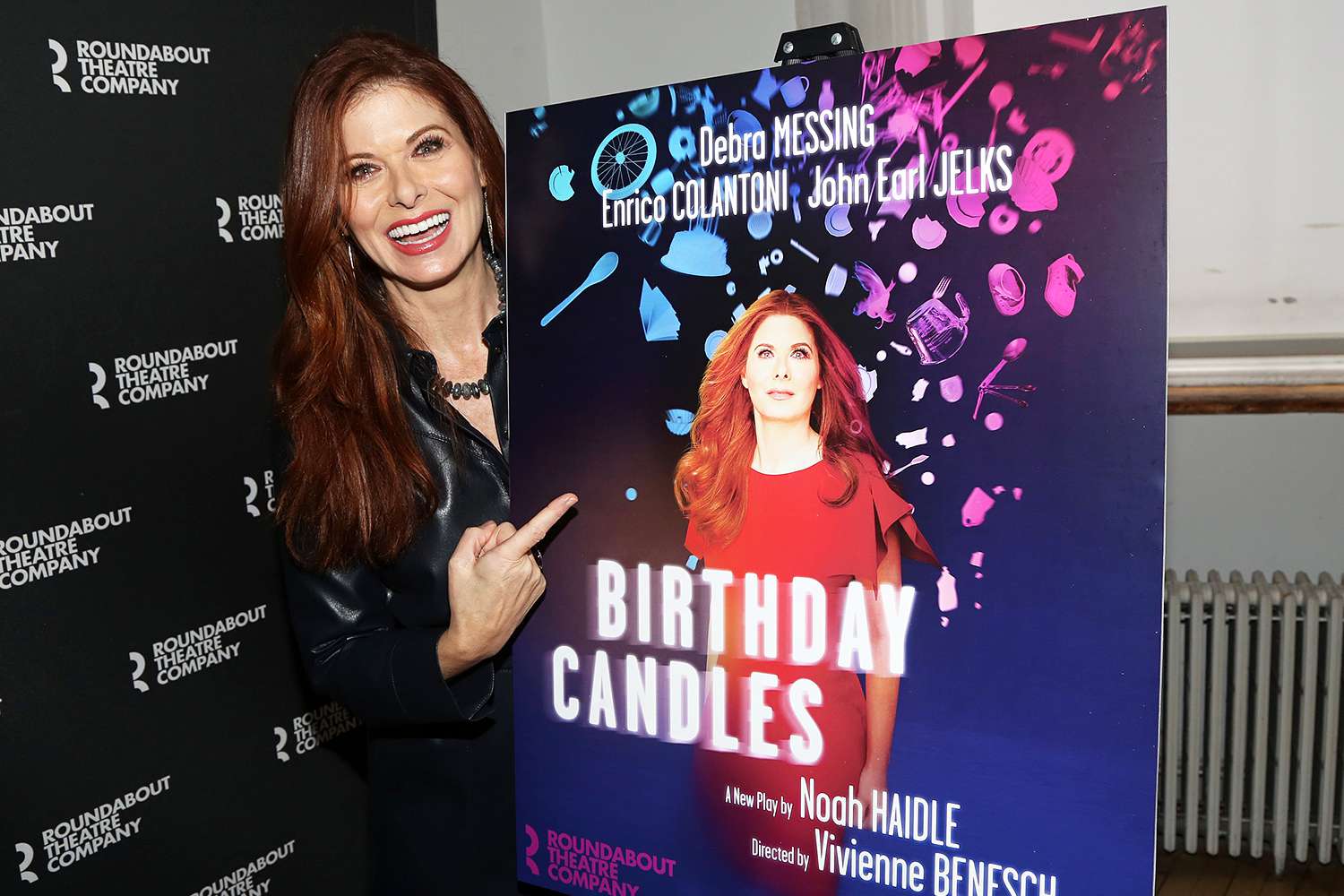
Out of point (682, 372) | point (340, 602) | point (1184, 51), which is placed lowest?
point (340, 602)

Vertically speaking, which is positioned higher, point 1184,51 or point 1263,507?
point 1184,51

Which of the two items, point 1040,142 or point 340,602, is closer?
point 1040,142

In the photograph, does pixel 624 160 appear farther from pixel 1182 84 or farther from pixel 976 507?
pixel 1182 84

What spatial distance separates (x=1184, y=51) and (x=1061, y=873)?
229cm

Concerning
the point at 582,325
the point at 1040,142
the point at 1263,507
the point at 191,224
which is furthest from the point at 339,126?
the point at 1263,507

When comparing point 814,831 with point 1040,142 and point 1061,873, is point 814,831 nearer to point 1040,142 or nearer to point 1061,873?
point 1061,873

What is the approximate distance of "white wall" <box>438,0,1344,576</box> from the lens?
2.54 meters

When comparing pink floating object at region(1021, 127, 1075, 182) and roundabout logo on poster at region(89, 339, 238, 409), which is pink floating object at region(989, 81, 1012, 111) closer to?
pink floating object at region(1021, 127, 1075, 182)

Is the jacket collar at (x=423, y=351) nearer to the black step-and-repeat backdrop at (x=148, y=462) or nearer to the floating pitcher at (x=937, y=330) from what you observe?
the floating pitcher at (x=937, y=330)

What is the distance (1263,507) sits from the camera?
8.96 ft

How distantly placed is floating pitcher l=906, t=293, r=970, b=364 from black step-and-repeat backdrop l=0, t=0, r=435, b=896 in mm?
1486

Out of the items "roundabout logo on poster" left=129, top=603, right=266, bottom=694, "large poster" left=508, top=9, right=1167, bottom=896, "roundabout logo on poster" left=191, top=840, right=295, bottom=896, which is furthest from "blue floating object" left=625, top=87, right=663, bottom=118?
"roundabout logo on poster" left=191, top=840, right=295, bottom=896

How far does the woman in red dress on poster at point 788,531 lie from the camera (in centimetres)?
96

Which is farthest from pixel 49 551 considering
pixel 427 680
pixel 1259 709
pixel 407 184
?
pixel 1259 709
